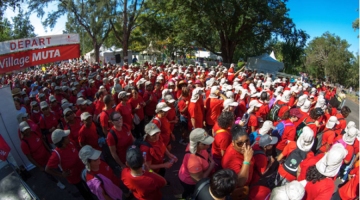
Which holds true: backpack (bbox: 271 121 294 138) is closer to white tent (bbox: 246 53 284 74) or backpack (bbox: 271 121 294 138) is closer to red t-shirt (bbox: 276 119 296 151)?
red t-shirt (bbox: 276 119 296 151)

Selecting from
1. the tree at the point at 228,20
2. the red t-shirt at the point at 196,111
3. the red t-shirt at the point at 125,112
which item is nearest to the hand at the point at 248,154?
the red t-shirt at the point at 196,111

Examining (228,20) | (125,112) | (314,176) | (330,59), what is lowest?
(314,176)

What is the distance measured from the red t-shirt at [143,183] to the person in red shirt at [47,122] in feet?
11.5

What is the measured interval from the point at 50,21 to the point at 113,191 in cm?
2388

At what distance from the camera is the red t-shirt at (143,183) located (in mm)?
2484

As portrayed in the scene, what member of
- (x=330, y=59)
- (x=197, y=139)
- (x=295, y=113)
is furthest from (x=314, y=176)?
(x=330, y=59)

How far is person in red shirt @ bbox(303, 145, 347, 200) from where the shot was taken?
239cm

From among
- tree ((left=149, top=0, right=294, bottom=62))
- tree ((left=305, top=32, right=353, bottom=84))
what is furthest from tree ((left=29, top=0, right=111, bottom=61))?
tree ((left=305, top=32, right=353, bottom=84))

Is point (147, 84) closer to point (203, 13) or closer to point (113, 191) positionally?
point (113, 191)

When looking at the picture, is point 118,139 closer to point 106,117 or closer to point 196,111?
point 106,117

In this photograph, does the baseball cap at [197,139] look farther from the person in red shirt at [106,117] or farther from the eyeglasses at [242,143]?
the person in red shirt at [106,117]

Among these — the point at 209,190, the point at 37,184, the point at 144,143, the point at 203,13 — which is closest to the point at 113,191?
the point at 144,143

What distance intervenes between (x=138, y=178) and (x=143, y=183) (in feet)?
0.30

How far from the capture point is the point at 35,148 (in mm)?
4012
